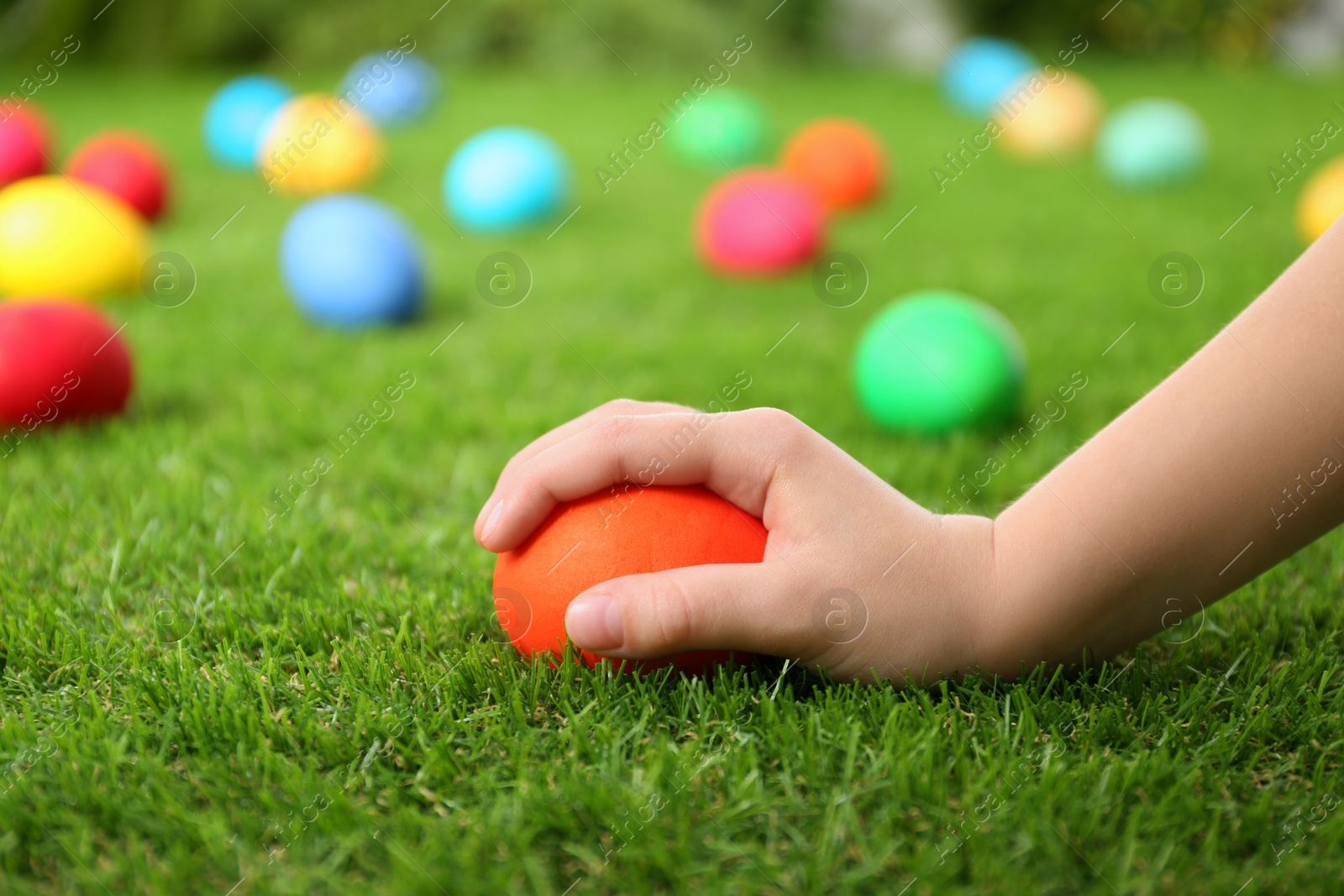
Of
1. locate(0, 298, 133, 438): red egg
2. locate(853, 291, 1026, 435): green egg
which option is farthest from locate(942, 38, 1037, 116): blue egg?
locate(0, 298, 133, 438): red egg

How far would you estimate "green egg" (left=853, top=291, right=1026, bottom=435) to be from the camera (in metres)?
2.77

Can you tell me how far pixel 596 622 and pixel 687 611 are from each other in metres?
0.11

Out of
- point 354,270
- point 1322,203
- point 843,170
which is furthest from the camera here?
point 843,170

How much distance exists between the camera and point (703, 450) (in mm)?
1470

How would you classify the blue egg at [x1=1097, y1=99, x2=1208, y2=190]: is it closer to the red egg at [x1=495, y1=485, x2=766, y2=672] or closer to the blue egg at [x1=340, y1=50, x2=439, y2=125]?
the blue egg at [x1=340, y1=50, x2=439, y2=125]

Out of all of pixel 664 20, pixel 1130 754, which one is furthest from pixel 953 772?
pixel 664 20

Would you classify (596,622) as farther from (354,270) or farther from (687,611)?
(354,270)

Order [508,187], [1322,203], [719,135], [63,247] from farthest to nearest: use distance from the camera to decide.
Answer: [719,135] → [508,187] → [1322,203] → [63,247]

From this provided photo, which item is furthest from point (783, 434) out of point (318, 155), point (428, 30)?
point (428, 30)

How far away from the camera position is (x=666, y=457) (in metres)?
1.47

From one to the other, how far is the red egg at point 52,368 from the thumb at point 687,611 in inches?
71.5

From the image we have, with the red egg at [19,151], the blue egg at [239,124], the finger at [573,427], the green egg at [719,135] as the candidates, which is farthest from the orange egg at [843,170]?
the finger at [573,427]

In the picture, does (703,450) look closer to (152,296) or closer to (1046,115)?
(152,296)

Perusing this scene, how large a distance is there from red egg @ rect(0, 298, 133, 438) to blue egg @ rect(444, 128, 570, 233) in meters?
2.76
